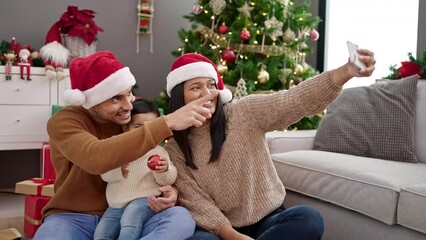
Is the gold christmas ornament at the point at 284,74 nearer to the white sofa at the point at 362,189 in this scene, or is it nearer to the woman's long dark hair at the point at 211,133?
the white sofa at the point at 362,189

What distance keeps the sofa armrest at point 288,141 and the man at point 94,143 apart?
44.4 inches

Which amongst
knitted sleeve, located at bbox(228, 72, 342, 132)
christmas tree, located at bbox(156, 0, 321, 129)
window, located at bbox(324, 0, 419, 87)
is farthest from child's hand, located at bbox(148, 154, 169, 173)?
window, located at bbox(324, 0, 419, 87)

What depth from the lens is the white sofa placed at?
67.5 inches

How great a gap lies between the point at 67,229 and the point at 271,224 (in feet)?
2.27

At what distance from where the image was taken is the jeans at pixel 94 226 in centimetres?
142

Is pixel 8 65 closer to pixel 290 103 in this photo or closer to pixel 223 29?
pixel 223 29

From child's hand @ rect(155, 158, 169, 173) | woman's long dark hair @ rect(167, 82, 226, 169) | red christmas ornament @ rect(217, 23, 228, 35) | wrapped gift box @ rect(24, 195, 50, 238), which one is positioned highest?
red christmas ornament @ rect(217, 23, 228, 35)

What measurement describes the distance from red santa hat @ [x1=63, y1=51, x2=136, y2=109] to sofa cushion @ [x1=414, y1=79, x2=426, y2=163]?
1.53 meters

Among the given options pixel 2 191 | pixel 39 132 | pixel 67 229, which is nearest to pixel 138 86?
pixel 39 132

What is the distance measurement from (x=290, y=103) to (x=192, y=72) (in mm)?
378

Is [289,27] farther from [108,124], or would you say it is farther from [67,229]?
[67,229]

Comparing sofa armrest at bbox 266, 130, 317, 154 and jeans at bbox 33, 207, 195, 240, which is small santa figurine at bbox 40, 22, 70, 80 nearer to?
sofa armrest at bbox 266, 130, 317, 154

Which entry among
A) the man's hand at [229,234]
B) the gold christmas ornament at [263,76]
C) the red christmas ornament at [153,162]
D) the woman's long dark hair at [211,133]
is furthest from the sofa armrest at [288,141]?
the red christmas ornament at [153,162]

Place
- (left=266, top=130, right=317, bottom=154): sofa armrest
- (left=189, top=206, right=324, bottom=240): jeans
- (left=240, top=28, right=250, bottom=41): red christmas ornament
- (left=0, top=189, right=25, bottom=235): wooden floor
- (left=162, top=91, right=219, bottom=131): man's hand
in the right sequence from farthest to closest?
(left=240, top=28, right=250, bottom=41): red christmas ornament, (left=0, top=189, right=25, bottom=235): wooden floor, (left=266, top=130, right=317, bottom=154): sofa armrest, (left=189, top=206, right=324, bottom=240): jeans, (left=162, top=91, right=219, bottom=131): man's hand
